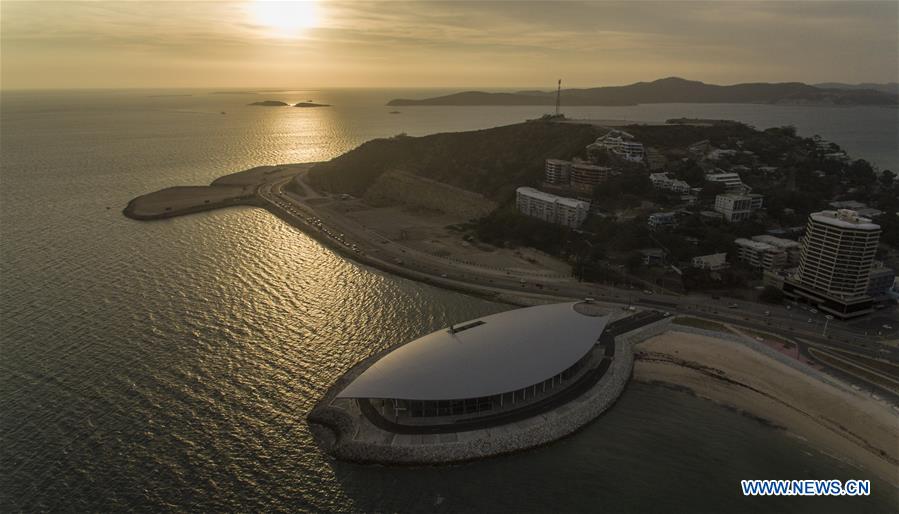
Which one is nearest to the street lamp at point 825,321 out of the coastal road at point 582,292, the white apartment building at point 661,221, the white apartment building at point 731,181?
the coastal road at point 582,292

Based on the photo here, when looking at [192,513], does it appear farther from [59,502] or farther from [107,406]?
[107,406]

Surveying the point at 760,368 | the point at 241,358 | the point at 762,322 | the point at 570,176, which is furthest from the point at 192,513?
the point at 570,176

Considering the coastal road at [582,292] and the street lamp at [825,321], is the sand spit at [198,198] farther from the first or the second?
the street lamp at [825,321]

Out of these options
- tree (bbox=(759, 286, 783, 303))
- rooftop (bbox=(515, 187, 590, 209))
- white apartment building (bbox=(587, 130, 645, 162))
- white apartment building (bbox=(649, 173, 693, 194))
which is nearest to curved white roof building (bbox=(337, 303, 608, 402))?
tree (bbox=(759, 286, 783, 303))

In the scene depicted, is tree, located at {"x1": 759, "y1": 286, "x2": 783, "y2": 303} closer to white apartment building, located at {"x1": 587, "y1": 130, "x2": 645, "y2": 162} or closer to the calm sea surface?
the calm sea surface

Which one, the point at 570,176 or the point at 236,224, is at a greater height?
the point at 570,176

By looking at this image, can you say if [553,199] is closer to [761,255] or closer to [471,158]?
[761,255]
